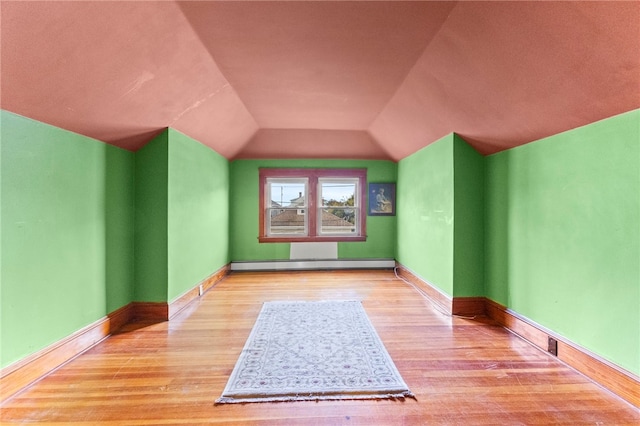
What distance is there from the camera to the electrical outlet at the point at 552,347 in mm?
2330

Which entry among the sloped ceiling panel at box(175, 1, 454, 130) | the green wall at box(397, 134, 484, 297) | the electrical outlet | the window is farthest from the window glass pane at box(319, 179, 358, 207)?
the electrical outlet

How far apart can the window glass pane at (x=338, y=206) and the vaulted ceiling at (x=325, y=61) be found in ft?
8.11

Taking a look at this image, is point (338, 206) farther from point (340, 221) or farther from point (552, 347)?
point (552, 347)

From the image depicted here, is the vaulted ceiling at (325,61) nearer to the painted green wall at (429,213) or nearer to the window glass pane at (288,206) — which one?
the painted green wall at (429,213)

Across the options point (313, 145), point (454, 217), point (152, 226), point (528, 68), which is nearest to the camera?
point (528, 68)

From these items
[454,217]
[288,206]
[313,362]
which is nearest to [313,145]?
[288,206]

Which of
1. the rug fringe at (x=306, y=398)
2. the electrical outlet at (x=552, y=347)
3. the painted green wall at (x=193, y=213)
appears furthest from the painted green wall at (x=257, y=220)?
the rug fringe at (x=306, y=398)

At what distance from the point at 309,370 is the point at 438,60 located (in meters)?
2.70

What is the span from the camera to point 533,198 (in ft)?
8.65

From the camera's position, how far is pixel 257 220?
547 cm

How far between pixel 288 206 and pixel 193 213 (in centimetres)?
216

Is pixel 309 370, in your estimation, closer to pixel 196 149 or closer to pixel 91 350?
pixel 91 350

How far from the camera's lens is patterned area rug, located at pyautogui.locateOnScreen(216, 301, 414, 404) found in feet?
6.13

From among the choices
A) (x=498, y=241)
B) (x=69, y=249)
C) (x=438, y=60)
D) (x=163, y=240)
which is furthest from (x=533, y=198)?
(x=69, y=249)
